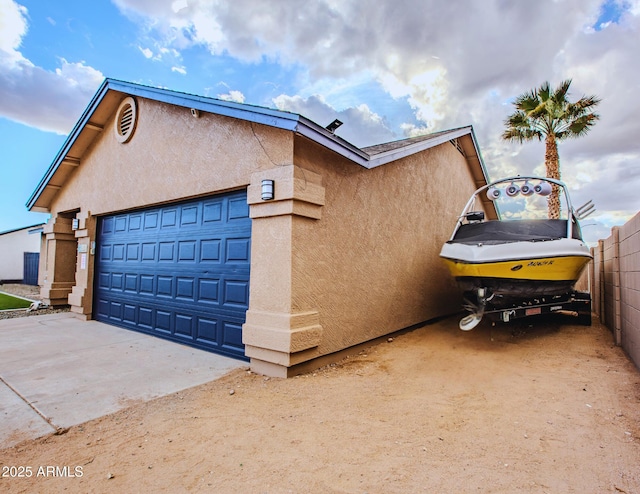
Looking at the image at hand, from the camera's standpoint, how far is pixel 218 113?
5520mm

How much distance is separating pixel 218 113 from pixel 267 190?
1.65m

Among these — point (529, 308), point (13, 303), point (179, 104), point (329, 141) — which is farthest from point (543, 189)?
point (13, 303)

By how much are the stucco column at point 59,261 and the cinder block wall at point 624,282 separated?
13229mm

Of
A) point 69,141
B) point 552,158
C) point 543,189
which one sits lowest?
point 543,189

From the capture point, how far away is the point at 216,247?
6062 mm

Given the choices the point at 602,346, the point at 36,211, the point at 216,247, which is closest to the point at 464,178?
the point at 602,346

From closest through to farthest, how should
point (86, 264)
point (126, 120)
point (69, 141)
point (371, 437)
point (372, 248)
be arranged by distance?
point (371, 437) < point (372, 248) < point (126, 120) < point (69, 141) < point (86, 264)

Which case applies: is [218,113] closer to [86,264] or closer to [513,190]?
[513,190]

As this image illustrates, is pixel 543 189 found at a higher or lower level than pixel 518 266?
higher

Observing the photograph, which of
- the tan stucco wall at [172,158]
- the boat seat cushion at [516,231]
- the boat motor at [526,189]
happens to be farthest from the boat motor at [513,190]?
the tan stucco wall at [172,158]

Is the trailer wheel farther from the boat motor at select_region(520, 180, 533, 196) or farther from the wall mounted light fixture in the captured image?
the wall mounted light fixture

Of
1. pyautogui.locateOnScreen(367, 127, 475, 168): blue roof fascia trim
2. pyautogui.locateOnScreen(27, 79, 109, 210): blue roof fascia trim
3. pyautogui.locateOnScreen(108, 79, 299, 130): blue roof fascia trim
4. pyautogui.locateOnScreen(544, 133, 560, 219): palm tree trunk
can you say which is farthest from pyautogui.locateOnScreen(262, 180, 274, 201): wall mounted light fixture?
pyautogui.locateOnScreen(544, 133, 560, 219): palm tree trunk

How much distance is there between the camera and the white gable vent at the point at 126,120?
25.6 feet

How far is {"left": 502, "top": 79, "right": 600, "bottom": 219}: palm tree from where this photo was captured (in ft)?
44.5
